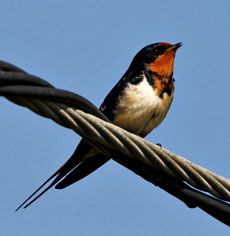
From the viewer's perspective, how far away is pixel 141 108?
4625 mm

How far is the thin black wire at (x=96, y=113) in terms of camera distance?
2234 mm

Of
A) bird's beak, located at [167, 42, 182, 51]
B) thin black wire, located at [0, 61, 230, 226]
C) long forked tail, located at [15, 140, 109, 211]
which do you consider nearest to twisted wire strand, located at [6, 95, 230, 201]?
thin black wire, located at [0, 61, 230, 226]

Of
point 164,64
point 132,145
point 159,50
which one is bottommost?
point 132,145

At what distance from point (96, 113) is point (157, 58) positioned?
105 inches

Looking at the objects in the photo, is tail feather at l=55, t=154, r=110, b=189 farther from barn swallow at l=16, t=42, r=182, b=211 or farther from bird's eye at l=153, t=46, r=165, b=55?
bird's eye at l=153, t=46, r=165, b=55

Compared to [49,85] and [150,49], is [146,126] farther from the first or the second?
[49,85]

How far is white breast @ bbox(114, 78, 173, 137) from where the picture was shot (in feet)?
15.2

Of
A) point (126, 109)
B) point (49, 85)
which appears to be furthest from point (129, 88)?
point (49, 85)


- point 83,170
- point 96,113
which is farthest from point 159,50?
point 96,113

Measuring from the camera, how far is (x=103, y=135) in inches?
97.6

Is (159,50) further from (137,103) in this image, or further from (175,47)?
(137,103)

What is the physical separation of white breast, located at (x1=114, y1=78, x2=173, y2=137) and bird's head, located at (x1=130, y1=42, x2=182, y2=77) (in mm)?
265

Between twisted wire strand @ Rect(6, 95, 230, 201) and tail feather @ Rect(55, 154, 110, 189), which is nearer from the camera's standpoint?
twisted wire strand @ Rect(6, 95, 230, 201)

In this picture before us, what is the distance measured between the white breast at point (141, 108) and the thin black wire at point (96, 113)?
1924 millimetres
